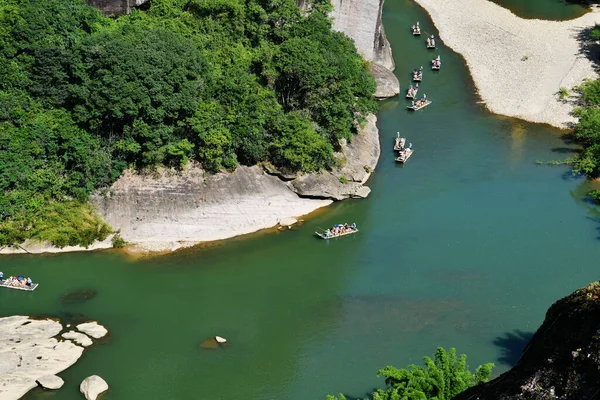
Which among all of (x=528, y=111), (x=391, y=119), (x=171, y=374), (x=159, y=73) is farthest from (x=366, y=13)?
(x=171, y=374)

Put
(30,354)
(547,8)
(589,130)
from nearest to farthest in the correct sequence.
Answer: (30,354), (589,130), (547,8)

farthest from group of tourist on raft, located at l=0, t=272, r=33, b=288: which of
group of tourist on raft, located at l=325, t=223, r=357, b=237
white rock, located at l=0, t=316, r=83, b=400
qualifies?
group of tourist on raft, located at l=325, t=223, r=357, b=237

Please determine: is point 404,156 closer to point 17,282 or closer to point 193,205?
point 193,205

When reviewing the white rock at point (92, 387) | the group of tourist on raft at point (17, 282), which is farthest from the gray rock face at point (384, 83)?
the white rock at point (92, 387)

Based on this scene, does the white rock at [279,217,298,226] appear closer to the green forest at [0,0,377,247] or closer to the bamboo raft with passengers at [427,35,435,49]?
the green forest at [0,0,377,247]

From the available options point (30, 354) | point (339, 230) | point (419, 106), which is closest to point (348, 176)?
point (339, 230)

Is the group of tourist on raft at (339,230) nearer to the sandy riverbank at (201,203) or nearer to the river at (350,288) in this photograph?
the river at (350,288)
